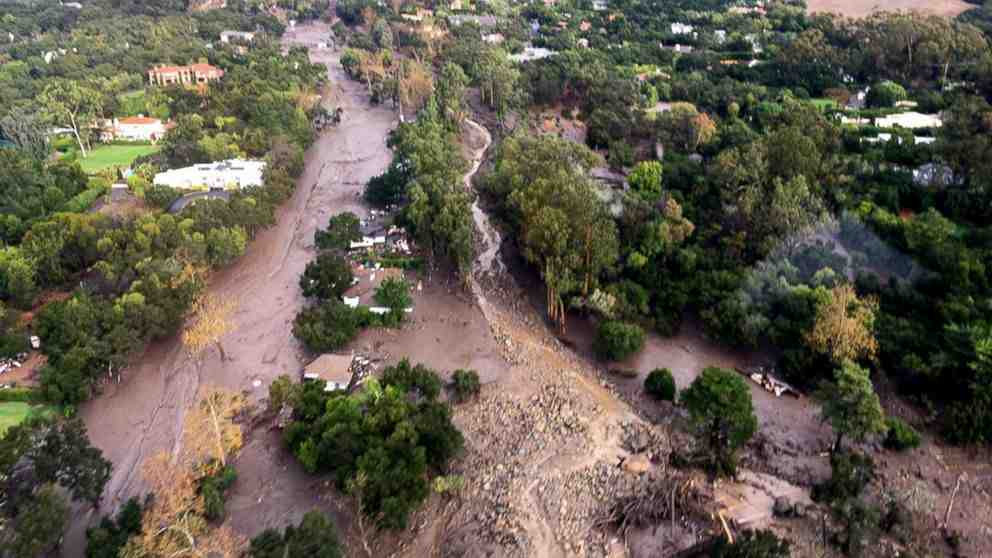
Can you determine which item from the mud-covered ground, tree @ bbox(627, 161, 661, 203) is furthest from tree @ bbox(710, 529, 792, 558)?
tree @ bbox(627, 161, 661, 203)

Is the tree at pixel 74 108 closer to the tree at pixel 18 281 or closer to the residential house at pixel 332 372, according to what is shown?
the tree at pixel 18 281

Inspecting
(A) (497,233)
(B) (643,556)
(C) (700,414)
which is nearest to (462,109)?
(A) (497,233)

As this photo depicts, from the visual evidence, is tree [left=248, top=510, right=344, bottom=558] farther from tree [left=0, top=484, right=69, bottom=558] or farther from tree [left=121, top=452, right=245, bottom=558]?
tree [left=0, top=484, right=69, bottom=558]

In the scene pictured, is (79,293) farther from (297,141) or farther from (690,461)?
(690,461)

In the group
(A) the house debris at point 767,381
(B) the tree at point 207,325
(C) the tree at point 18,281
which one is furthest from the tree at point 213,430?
(A) the house debris at point 767,381

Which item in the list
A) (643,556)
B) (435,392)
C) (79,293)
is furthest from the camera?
(79,293)

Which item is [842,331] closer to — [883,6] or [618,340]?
[618,340]
